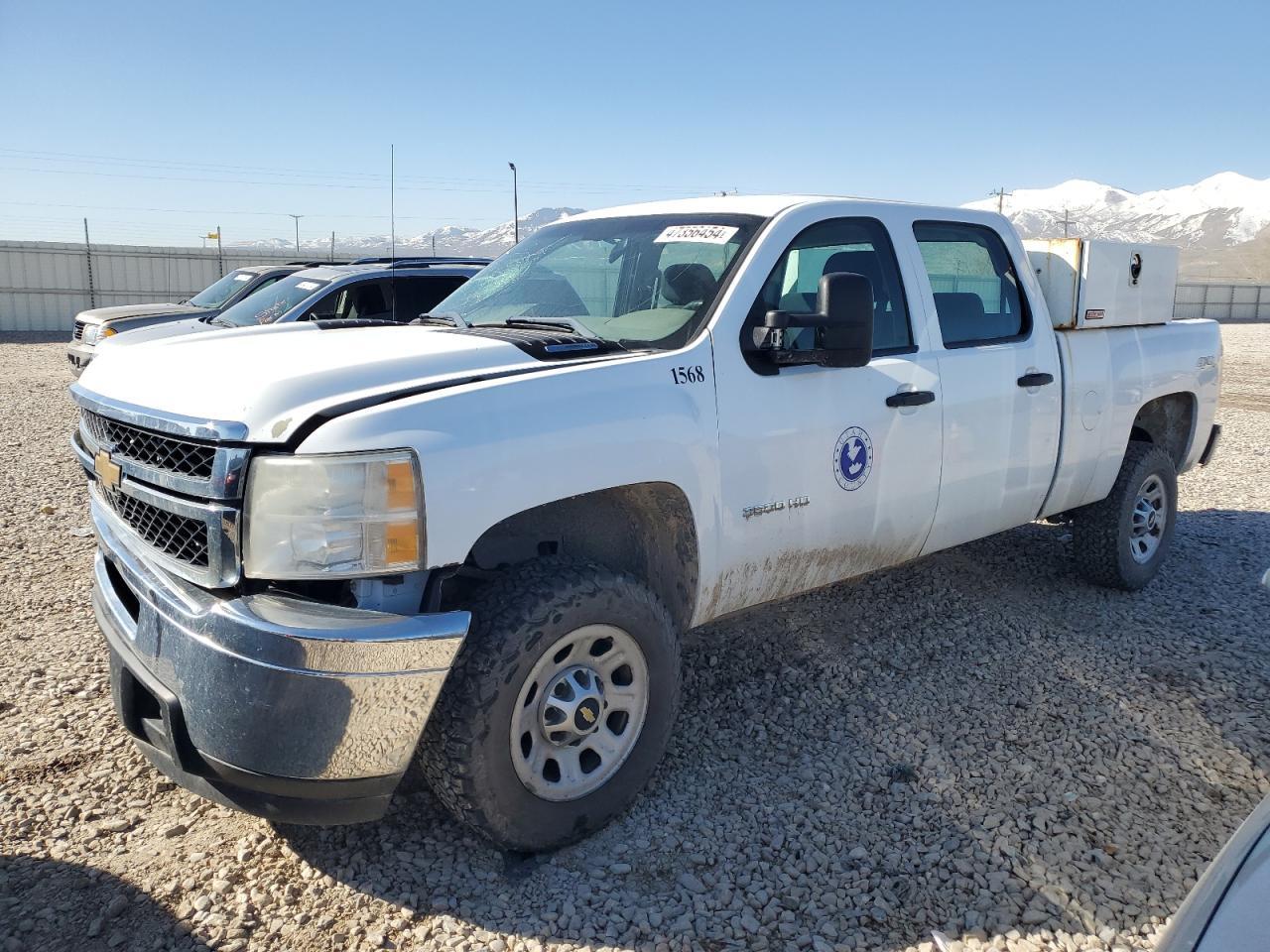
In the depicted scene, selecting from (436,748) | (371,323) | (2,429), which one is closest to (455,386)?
(436,748)

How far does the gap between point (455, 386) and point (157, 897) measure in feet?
5.46

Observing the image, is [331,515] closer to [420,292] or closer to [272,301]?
[420,292]

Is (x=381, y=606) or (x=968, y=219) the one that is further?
(x=968, y=219)

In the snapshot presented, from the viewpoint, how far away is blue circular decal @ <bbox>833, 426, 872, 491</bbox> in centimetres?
363

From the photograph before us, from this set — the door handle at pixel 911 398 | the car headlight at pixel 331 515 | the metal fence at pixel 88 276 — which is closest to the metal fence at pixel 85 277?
the metal fence at pixel 88 276

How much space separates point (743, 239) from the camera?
3627mm

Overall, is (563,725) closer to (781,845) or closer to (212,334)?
(781,845)

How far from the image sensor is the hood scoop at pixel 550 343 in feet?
10.3

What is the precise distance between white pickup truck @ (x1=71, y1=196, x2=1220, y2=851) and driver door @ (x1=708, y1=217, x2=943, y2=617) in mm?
12

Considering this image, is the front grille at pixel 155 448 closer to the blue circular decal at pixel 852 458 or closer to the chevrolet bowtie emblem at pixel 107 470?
the chevrolet bowtie emblem at pixel 107 470

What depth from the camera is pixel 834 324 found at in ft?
10.8

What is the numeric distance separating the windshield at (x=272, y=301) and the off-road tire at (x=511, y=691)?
7.07 m

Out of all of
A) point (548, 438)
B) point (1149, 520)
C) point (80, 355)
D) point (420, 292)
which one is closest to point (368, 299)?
point (420, 292)

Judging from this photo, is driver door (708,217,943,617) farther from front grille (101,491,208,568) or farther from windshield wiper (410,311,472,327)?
front grille (101,491,208,568)
